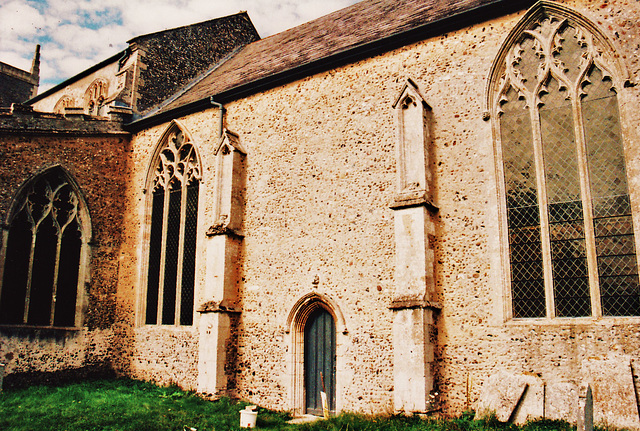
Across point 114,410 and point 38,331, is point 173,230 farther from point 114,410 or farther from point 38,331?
point 114,410

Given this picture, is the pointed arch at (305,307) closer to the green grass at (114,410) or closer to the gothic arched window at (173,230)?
the green grass at (114,410)

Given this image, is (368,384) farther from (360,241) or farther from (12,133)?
(12,133)

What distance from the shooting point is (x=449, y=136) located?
9945 mm

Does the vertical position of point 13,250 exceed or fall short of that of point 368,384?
it exceeds it

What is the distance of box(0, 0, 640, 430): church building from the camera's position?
8.49 metres

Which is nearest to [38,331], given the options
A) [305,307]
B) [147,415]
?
[147,415]

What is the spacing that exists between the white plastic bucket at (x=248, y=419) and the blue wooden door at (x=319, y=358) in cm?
174

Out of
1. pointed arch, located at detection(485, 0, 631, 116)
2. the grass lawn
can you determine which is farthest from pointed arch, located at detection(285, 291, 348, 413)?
pointed arch, located at detection(485, 0, 631, 116)

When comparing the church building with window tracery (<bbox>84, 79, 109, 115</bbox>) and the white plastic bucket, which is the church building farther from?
window tracery (<bbox>84, 79, 109, 115</bbox>)

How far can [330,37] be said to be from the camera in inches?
536

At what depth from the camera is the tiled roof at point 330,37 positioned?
1072cm

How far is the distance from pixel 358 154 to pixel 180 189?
5.79 meters

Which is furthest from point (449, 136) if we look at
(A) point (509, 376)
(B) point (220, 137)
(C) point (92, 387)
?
(C) point (92, 387)

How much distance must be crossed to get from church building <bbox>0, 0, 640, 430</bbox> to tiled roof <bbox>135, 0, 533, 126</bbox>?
10cm
